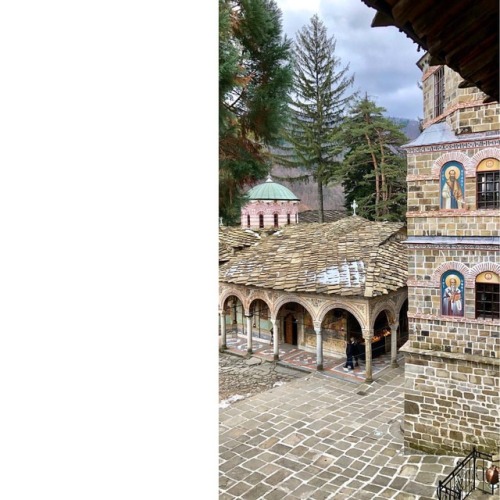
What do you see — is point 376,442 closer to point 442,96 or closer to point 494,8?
point 442,96

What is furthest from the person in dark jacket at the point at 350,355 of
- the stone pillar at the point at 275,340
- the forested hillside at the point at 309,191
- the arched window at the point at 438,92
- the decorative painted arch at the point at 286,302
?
the forested hillside at the point at 309,191

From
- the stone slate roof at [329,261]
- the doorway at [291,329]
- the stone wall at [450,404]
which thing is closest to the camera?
the stone wall at [450,404]

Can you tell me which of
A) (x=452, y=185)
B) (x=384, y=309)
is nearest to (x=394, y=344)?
(x=384, y=309)

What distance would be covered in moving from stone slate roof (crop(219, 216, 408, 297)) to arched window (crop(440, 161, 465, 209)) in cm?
Result: 389

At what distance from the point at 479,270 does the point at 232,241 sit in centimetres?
1154

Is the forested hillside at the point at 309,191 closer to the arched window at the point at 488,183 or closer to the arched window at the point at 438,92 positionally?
the arched window at the point at 438,92

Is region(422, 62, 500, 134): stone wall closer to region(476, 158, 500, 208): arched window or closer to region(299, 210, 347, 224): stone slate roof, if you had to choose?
region(476, 158, 500, 208): arched window

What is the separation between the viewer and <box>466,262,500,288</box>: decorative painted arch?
6.50 m

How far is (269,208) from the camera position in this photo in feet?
75.3

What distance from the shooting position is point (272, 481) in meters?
6.42

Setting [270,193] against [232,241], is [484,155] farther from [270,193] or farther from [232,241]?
[270,193]

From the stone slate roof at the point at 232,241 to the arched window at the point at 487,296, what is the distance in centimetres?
1047

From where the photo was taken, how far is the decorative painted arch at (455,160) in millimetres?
6578

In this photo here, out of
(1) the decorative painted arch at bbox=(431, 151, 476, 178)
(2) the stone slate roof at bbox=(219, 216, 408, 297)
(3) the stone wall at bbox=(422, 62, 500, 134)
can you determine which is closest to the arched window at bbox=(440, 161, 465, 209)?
(1) the decorative painted arch at bbox=(431, 151, 476, 178)
